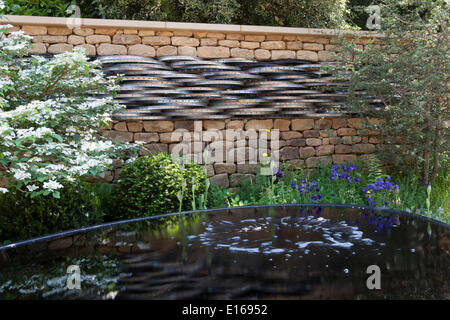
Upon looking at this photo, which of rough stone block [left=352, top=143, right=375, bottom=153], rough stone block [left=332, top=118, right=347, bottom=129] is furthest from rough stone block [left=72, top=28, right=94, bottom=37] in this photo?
rough stone block [left=352, top=143, right=375, bottom=153]

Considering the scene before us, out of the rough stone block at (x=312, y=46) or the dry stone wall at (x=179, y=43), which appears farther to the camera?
the rough stone block at (x=312, y=46)

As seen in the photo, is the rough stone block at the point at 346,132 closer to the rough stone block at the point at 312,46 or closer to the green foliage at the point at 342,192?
the green foliage at the point at 342,192

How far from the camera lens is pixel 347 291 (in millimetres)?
1222

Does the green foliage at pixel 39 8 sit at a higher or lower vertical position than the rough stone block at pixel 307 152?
higher

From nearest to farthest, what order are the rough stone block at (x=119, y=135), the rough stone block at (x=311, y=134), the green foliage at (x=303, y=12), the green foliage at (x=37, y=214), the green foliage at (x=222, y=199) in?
1. the green foliage at (x=37, y=214)
2. the green foliage at (x=222, y=199)
3. the rough stone block at (x=119, y=135)
4. the rough stone block at (x=311, y=134)
5. the green foliage at (x=303, y=12)

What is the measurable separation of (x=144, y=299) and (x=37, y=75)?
2.81 m

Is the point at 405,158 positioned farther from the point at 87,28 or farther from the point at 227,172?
the point at 87,28

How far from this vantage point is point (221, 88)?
15.3ft

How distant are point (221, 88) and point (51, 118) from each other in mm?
2057

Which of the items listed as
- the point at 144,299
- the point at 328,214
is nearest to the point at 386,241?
the point at 328,214

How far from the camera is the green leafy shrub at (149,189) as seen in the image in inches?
147

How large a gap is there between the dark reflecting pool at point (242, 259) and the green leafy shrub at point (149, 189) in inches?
59.7

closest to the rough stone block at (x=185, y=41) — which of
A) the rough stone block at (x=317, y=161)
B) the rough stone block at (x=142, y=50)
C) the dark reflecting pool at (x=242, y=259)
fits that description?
the rough stone block at (x=142, y=50)

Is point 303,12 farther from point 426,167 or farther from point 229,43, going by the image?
point 426,167
